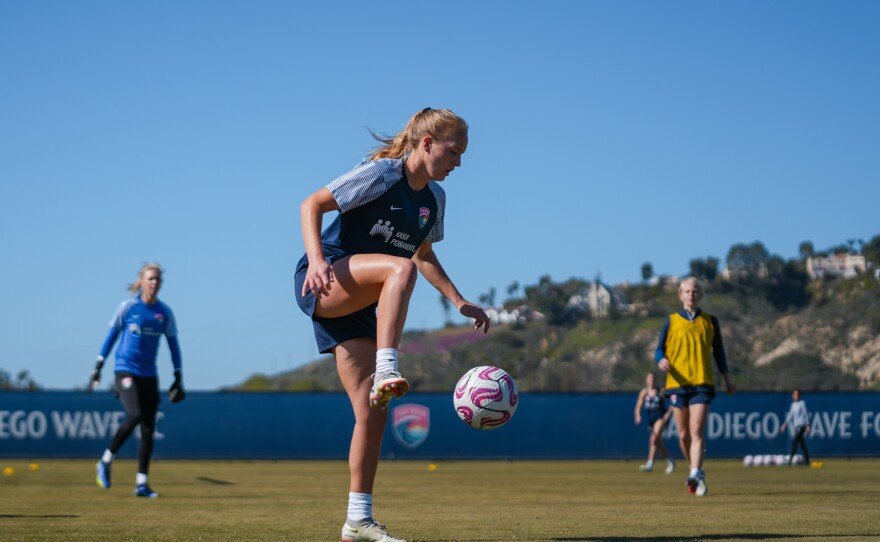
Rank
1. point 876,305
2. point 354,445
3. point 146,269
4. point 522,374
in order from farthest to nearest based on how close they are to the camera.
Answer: point 522,374, point 876,305, point 146,269, point 354,445

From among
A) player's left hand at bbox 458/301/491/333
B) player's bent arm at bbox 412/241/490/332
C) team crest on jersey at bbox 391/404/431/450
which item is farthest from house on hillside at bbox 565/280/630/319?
player's left hand at bbox 458/301/491/333

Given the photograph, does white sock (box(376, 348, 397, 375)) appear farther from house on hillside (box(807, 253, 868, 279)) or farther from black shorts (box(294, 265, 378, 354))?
house on hillside (box(807, 253, 868, 279))

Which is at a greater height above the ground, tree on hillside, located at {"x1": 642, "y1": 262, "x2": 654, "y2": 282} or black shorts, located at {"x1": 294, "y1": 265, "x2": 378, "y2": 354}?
tree on hillside, located at {"x1": 642, "y1": 262, "x2": 654, "y2": 282}

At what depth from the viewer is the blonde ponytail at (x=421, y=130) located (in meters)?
6.19

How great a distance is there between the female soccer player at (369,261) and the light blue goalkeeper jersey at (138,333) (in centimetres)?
593

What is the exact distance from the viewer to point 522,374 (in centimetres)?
5288

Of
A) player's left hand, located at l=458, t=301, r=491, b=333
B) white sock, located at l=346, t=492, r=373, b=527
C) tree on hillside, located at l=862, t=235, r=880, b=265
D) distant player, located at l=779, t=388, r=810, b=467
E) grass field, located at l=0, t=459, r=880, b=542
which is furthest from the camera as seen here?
tree on hillside, located at l=862, t=235, r=880, b=265

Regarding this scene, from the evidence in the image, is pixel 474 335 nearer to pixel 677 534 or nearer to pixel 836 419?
pixel 836 419

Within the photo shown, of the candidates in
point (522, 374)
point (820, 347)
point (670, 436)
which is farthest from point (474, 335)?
point (670, 436)

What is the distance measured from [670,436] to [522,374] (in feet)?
90.1

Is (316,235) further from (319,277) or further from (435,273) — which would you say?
(435,273)

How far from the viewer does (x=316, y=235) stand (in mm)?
5863

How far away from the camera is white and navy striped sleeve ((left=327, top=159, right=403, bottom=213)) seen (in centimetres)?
603

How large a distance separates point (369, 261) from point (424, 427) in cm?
2007
